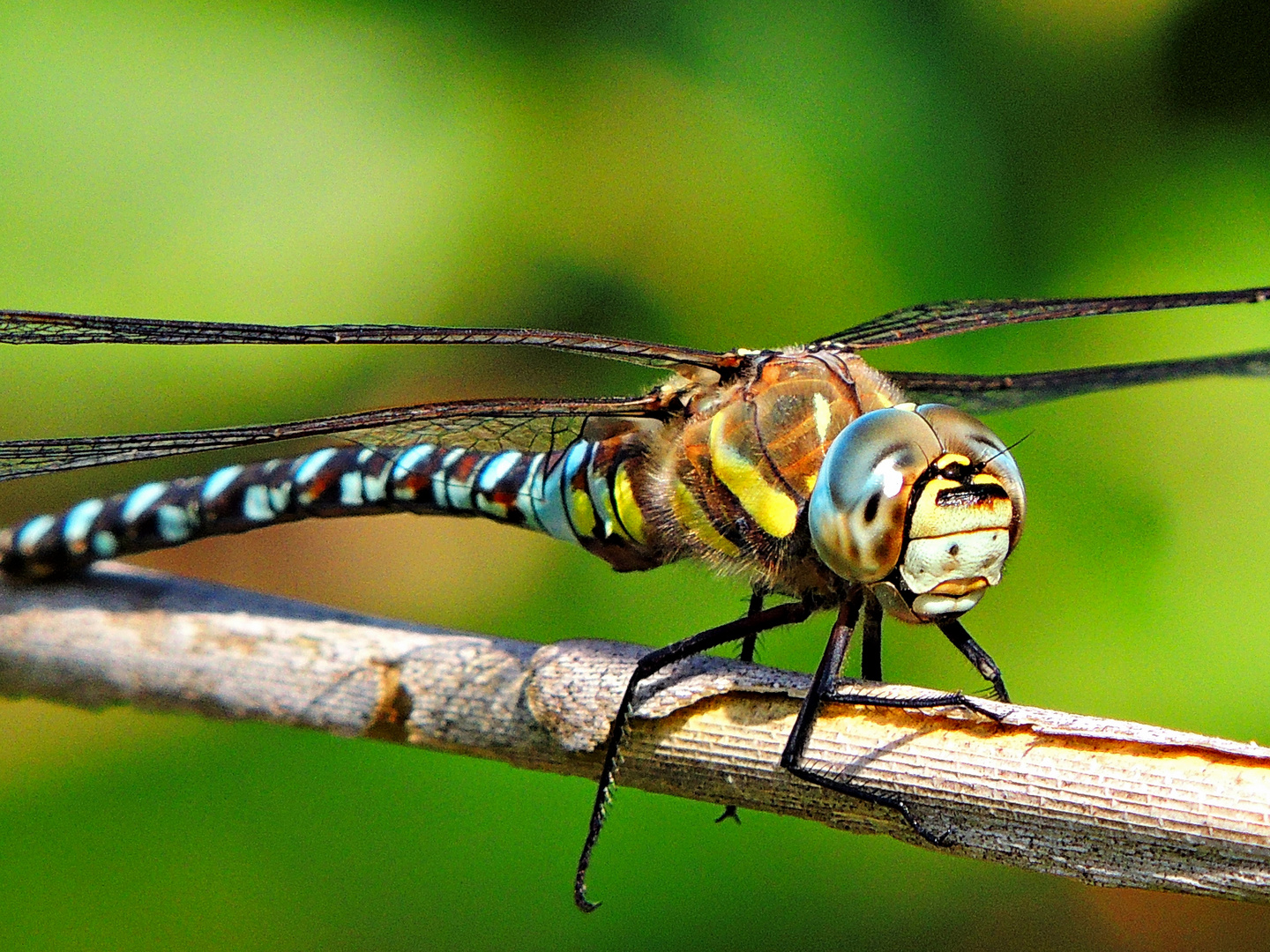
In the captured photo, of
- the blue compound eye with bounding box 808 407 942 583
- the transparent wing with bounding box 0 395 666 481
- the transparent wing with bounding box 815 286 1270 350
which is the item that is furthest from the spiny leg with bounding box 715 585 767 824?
the transparent wing with bounding box 815 286 1270 350

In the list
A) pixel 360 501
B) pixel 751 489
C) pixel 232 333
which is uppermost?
pixel 232 333

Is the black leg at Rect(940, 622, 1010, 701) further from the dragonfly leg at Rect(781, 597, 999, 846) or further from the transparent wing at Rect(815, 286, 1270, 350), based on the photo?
the transparent wing at Rect(815, 286, 1270, 350)

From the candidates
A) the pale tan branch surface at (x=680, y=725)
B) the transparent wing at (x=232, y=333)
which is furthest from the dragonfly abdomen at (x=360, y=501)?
the transparent wing at (x=232, y=333)

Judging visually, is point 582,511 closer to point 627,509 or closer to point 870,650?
point 627,509

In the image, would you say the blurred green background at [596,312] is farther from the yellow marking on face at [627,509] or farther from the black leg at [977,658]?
the black leg at [977,658]

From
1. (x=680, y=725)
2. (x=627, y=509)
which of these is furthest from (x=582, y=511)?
(x=680, y=725)

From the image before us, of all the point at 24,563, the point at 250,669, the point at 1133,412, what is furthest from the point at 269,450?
the point at 1133,412
